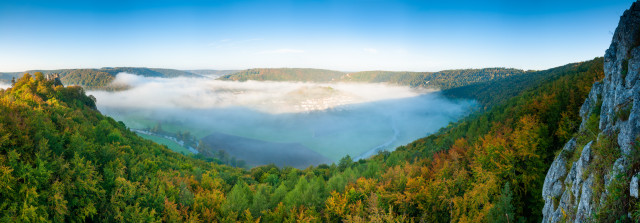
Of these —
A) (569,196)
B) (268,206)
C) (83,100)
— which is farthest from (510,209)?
(83,100)

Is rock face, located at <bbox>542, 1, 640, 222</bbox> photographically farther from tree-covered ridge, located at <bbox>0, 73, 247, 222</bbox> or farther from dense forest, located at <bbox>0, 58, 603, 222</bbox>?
tree-covered ridge, located at <bbox>0, 73, 247, 222</bbox>

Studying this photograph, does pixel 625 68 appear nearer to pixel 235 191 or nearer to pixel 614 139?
pixel 614 139

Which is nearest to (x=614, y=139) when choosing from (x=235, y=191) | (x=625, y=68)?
(x=625, y=68)

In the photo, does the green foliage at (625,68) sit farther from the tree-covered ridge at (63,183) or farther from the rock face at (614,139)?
the tree-covered ridge at (63,183)

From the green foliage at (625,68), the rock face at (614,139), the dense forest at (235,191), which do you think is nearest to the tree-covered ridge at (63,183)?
the dense forest at (235,191)

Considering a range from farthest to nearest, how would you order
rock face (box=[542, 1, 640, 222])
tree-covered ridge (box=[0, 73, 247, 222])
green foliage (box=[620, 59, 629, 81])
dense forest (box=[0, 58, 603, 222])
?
dense forest (box=[0, 58, 603, 222]), tree-covered ridge (box=[0, 73, 247, 222]), green foliage (box=[620, 59, 629, 81]), rock face (box=[542, 1, 640, 222])

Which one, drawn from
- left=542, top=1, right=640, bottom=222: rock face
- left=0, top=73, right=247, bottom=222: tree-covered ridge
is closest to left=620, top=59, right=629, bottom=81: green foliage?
left=542, top=1, right=640, bottom=222: rock face

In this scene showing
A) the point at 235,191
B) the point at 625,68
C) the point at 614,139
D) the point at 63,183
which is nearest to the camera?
the point at 614,139

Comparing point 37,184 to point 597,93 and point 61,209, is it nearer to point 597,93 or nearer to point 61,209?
point 61,209

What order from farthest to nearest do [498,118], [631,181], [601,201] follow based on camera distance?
[498,118], [601,201], [631,181]
